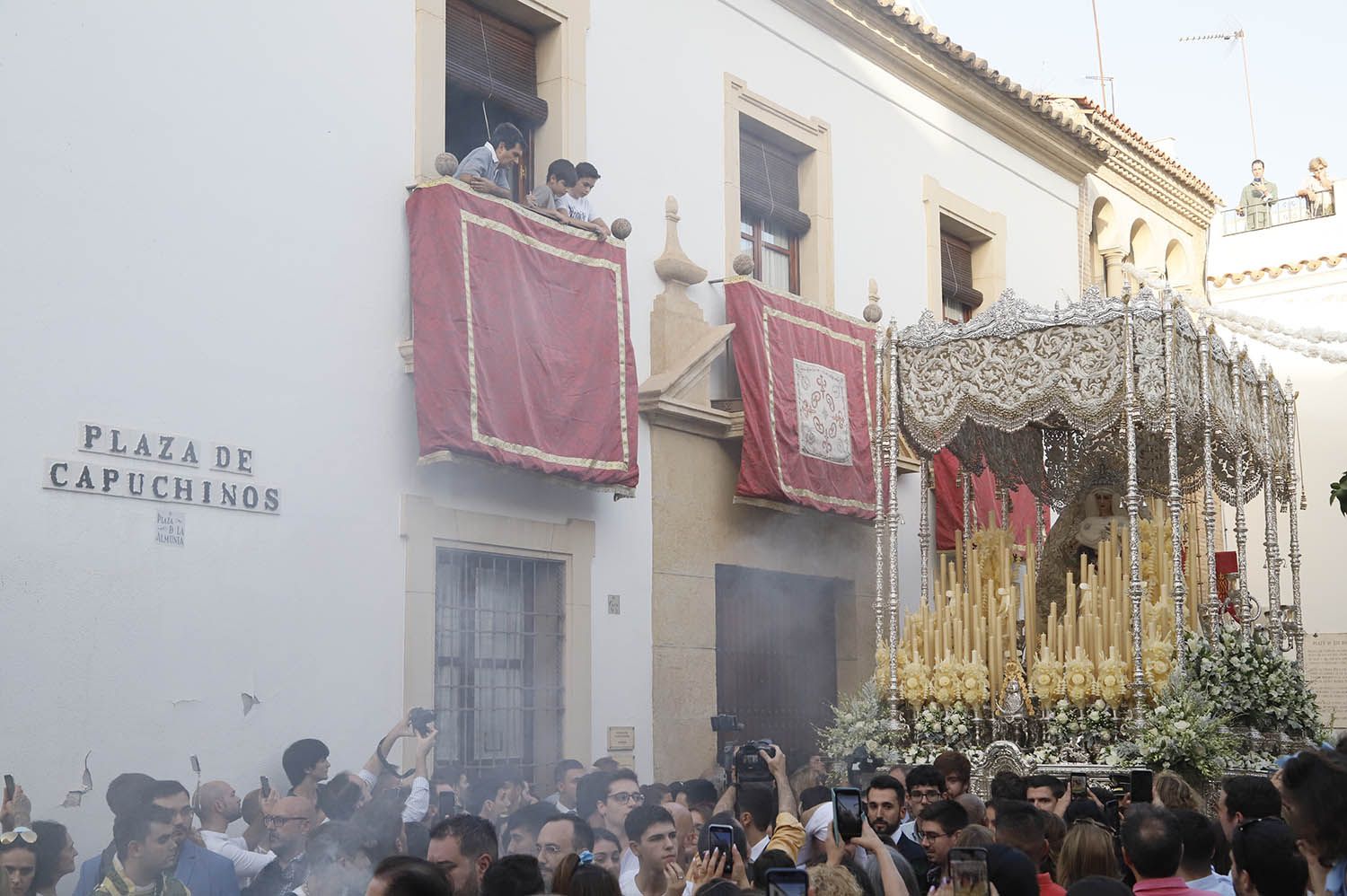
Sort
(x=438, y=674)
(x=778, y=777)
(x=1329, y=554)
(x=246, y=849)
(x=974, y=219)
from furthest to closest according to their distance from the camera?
(x=1329, y=554)
(x=974, y=219)
(x=438, y=674)
(x=246, y=849)
(x=778, y=777)

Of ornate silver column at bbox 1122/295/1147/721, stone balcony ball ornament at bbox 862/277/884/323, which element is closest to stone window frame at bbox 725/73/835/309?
stone balcony ball ornament at bbox 862/277/884/323

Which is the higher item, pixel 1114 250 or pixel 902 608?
pixel 1114 250

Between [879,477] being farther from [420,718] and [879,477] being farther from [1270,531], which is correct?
[420,718]

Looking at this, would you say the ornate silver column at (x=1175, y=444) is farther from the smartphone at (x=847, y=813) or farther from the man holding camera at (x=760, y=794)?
the smartphone at (x=847, y=813)

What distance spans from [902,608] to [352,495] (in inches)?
271

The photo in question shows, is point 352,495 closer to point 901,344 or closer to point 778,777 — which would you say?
point 778,777

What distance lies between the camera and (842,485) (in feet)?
44.2

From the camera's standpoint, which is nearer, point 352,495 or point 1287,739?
point 352,495

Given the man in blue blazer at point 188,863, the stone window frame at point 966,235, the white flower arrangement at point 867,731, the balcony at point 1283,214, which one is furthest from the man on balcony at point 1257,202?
the man in blue blazer at point 188,863

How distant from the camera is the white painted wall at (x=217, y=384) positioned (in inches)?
320

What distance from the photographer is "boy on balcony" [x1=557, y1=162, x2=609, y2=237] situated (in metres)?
11.3

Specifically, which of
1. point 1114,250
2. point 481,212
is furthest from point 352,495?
point 1114,250

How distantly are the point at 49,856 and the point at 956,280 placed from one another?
12.6 metres

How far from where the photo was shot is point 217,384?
29.6 ft
